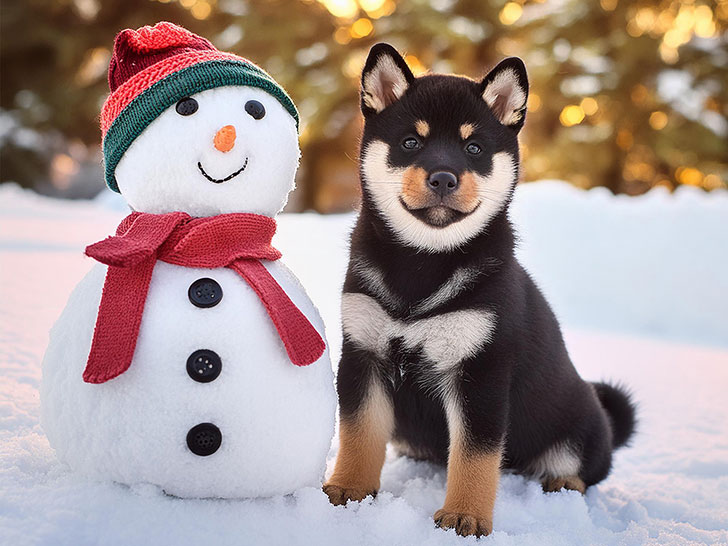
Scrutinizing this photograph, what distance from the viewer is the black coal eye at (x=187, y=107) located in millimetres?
1468

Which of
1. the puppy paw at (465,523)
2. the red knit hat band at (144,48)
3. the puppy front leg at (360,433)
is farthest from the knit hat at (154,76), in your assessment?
the puppy paw at (465,523)

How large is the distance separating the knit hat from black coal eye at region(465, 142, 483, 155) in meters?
0.51

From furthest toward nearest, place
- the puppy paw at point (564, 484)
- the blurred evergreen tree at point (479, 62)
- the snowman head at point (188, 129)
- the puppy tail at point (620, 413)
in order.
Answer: the blurred evergreen tree at point (479, 62) < the puppy tail at point (620, 413) < the puppy paw at point (564, 484) < the snowman head at point (188, 129)

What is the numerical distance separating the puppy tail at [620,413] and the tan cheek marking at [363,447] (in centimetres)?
97

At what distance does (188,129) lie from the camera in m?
1.46

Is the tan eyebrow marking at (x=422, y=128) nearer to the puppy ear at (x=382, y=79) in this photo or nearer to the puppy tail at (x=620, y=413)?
the puppy ear at (x=382, y=79)

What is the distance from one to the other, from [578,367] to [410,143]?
1.94 meters

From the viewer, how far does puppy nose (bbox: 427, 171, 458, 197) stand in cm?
164

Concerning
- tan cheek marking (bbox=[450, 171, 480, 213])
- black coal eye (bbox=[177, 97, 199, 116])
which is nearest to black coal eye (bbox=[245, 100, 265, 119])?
black coal eye (bbox=[177, 97, 199, 116])

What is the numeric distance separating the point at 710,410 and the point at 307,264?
2.33 metres

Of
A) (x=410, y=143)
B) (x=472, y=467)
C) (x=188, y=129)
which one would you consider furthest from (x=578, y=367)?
(x=188, y=129)

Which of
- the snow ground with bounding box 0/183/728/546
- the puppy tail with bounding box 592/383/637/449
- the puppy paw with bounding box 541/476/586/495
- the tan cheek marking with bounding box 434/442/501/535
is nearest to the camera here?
the snow ground with bounding box 0/183/728/546

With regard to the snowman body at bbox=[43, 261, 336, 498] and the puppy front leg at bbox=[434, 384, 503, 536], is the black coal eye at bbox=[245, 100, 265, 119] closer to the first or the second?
the snowman body at bbox=[43, 261, 336, 498]

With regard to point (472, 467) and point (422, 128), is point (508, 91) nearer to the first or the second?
point (422, 128)
